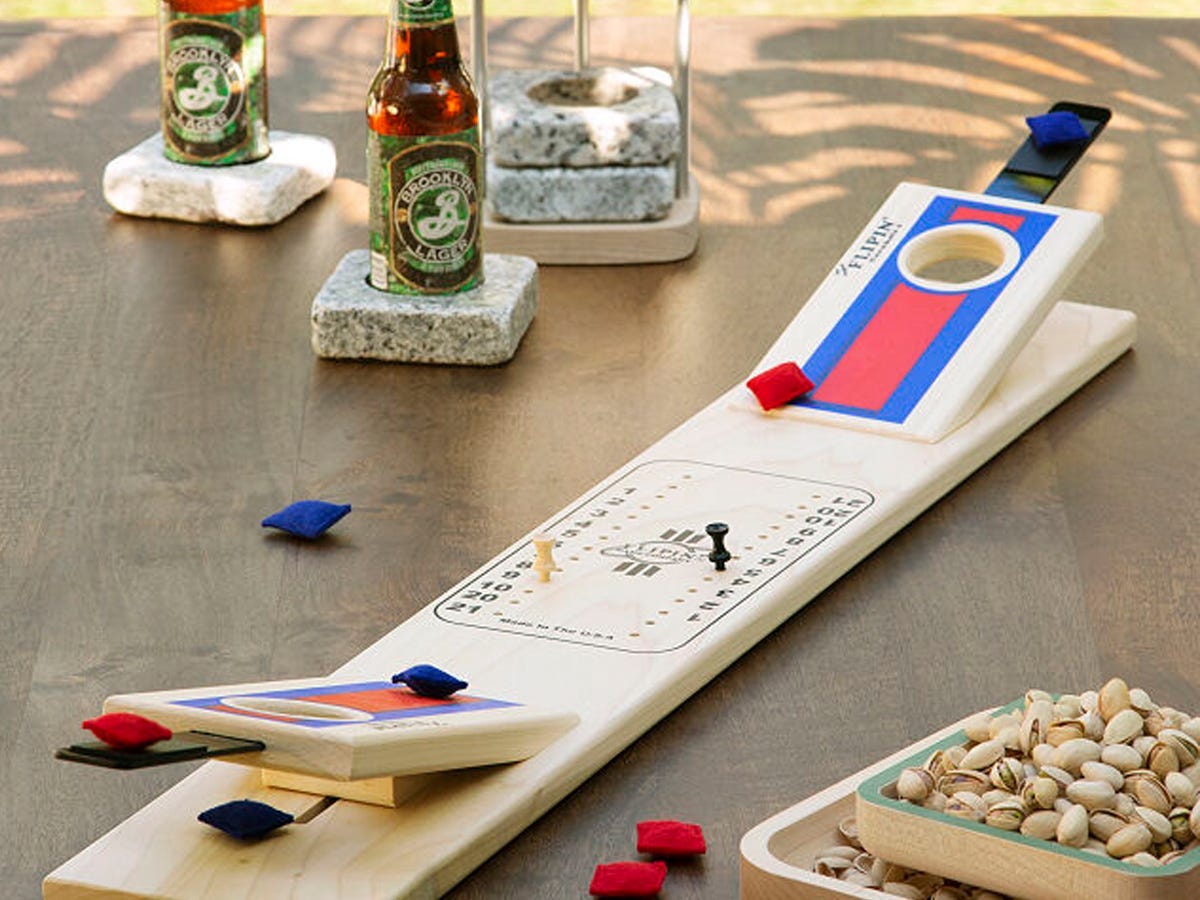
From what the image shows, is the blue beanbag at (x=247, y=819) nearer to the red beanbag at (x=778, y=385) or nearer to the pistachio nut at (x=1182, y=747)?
the pistachio nut at (x=1182, y=747)

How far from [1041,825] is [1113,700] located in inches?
4.4

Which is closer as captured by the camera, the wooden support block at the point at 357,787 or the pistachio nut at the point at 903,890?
the pistachio nut at the point at 903,890

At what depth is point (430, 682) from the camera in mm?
1300

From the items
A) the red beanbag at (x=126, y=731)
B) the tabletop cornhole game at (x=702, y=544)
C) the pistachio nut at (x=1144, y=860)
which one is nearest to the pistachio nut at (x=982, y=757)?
the pistachio nut at (x=1144, y=860)

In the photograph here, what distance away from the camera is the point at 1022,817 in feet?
3.66

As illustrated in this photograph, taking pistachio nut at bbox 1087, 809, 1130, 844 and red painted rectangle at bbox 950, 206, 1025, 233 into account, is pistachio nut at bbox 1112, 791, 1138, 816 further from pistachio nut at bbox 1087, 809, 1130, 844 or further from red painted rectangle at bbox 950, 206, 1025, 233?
red painted rectangle at bbox 950, 206, 1025, 233

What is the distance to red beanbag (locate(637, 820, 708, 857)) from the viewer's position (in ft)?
4.18

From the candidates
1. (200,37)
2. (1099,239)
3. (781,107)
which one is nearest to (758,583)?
(1099,239)

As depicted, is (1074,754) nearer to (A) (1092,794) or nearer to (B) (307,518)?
(A) (1092,794)

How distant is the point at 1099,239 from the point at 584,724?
81 centimetres

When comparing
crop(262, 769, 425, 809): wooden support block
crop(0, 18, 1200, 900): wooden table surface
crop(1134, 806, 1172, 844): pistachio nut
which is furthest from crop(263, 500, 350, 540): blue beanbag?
crop(1134, 806, 1172, 844): pistachio nut

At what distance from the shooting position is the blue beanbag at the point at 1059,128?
2.09m

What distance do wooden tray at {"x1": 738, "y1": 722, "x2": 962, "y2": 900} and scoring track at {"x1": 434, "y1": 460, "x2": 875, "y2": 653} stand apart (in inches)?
11.0

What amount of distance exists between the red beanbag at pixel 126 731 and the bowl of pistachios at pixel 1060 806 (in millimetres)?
340
